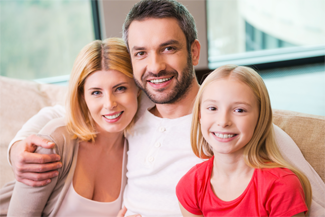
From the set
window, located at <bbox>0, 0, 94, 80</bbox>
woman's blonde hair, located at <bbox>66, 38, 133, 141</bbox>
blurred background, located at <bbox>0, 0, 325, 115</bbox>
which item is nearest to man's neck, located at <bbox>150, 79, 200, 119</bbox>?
woman's blonde hair, located at <bbox>66, 38, 133, 141</bbox>

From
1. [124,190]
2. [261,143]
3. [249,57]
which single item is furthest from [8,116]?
[249,57]

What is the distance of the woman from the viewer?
4.92 feet

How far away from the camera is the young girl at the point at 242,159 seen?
3.44ft

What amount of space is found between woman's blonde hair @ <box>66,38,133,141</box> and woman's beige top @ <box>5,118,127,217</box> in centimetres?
6

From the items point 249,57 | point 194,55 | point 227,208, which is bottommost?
point 249,57

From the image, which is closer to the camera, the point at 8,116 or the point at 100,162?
the point at 100,162

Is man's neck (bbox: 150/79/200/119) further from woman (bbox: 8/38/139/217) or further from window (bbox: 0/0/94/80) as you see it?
window (bbox: 0/0/94/80)

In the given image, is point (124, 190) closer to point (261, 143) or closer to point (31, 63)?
point (261, 143)

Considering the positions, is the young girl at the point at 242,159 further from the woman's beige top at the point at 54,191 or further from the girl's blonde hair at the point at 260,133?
the woman's beige top at the point at 54,191

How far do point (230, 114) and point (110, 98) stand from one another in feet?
2.11

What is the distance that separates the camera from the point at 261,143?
45.1 inches

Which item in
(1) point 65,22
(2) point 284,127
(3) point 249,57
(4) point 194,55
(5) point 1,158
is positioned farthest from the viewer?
(3) point 249,57

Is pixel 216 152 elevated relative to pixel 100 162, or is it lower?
elevated

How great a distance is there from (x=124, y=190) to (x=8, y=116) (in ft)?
2.79
